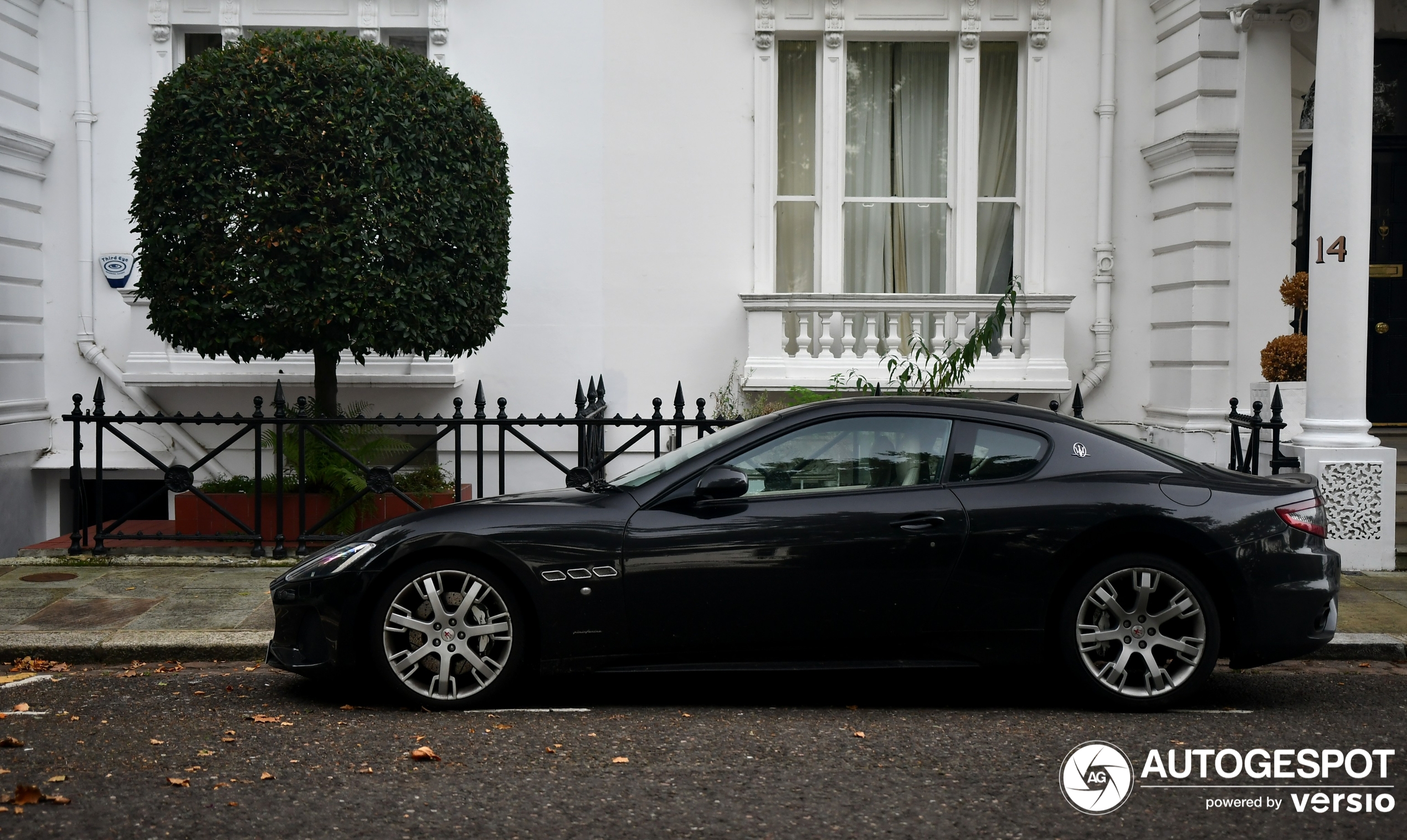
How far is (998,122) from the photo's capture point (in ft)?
39.3

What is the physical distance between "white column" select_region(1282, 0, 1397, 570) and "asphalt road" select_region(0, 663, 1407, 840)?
9.32 feet

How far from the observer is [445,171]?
931 centimetres

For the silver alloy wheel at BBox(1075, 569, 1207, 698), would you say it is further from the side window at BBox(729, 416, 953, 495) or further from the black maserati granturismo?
the side window at BBox(729, 416, 953, 495)

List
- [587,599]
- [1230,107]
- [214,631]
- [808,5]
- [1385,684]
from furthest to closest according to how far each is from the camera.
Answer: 1. [808,5]
2. [1230,107]
3. [214,631]
4. [1385,684]
5. [587,599]

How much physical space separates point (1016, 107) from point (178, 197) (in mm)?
7592

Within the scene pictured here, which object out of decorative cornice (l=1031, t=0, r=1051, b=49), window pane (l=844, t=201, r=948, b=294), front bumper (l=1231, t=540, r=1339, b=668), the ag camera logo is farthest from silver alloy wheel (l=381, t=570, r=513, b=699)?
decorative cornice (l=1031, t=0, r=1051, b=49)

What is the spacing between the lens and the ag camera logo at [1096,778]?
4234mm

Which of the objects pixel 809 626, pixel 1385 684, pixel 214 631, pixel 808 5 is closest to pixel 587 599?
pixel 809 626

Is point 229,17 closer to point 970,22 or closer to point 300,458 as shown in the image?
point 300,458

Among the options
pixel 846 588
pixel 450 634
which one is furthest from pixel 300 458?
pixel 846 588

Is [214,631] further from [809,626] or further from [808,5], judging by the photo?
[808,5]

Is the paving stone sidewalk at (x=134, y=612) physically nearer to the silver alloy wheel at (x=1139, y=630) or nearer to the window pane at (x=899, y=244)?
the silver alloy wheel at (x=1139, y=630)

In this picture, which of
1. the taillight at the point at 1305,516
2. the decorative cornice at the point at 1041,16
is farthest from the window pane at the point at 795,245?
the taillight at the point at 1305,516

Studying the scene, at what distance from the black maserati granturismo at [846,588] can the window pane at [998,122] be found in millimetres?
7074
